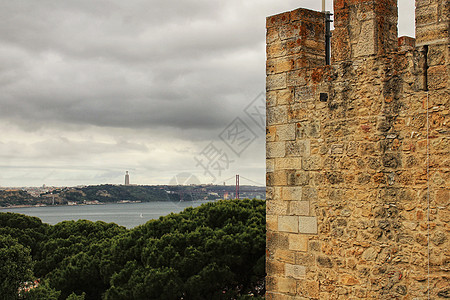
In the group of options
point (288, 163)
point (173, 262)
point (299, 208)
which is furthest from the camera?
point (173, 262)

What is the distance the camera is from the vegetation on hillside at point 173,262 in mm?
10320

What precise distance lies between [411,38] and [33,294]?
25.8ft

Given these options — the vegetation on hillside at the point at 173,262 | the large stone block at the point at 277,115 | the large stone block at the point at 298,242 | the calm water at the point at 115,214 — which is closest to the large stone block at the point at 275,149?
the large stone block at the point at 277,115

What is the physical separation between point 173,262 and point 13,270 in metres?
3.15

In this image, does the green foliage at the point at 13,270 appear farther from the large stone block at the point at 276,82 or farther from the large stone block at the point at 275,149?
the large stone block at the point at 276,82

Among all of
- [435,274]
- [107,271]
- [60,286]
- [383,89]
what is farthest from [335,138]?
[60,286]

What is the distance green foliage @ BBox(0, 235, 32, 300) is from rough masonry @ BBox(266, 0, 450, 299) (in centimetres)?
556

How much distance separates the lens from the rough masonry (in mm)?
4762

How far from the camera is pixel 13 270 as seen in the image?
30.5 feet

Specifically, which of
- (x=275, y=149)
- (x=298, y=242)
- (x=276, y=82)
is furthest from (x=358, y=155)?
(x=276, y=82)

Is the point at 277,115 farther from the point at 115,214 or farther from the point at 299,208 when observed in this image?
the point at 115,214

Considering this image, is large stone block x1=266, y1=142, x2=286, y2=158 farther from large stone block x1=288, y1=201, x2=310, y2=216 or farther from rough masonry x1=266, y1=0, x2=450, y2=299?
large stone block x1=288, y1=201, x2=310, y2=216

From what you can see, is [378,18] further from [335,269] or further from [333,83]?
[335,269]

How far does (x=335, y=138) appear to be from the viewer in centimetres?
543
